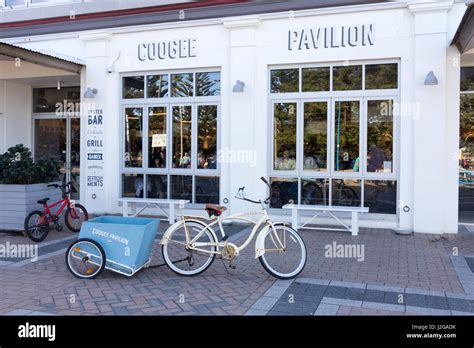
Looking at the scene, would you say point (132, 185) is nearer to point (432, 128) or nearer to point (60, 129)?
point (60, 129)

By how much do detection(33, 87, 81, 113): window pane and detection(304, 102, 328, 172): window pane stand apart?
632 cm

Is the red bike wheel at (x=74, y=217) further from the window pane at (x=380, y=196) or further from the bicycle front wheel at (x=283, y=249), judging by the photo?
the window pane at (x=380, y=196)

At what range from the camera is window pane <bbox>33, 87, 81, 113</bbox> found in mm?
12406

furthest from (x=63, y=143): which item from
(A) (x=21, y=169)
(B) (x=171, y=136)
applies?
(A) (x=21, y=169)

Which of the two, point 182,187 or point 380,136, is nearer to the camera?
point 380,136

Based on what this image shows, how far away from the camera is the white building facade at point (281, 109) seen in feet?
27.8

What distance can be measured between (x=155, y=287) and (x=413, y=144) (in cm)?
554

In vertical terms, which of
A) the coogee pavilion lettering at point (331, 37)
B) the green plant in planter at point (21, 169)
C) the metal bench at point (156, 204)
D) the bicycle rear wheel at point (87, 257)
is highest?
the coogee pavilion lettering at point (331, 37)

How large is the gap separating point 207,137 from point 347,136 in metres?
2.91

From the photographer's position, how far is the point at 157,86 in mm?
10391

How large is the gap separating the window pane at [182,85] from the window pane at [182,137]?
0.97 feet

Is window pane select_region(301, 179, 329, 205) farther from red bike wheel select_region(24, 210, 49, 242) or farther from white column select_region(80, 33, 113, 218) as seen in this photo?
red bike wheel select_region(24, 210, 49, 242)

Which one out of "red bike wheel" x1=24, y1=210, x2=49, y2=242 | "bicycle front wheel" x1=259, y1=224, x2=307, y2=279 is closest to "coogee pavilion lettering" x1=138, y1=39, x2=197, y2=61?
"red bike wheel" x1=24, y1=210, x2=49, y2=242

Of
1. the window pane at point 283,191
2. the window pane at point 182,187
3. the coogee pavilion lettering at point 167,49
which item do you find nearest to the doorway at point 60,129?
the coogee pavilion lettering at point 167,49
